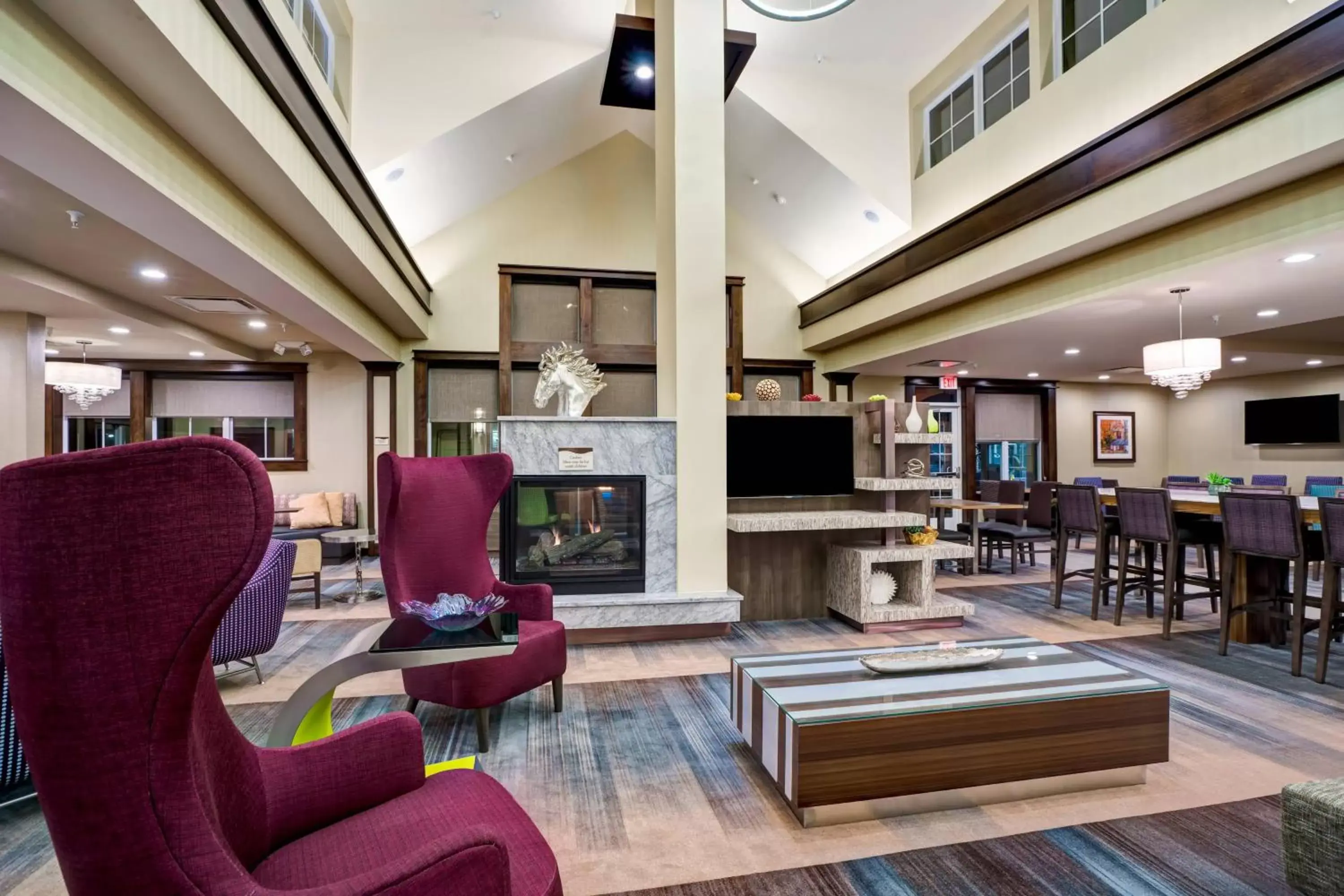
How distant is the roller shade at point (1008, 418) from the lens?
34.7ft

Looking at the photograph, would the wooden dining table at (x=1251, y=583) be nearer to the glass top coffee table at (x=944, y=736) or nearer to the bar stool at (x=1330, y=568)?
the bar stool at (x=1330, y=568)

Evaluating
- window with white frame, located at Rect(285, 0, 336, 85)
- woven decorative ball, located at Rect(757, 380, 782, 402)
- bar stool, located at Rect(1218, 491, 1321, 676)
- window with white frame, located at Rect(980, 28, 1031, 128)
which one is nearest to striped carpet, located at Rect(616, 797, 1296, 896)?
bar stool, located at Rect(1218, 491, 1321, 676)

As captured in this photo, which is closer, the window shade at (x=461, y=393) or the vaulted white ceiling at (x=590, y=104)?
the vaulted white ceiling at (x=590, y=104)

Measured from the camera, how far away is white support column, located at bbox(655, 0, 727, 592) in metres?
4.23

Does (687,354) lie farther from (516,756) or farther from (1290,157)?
(1290,157)

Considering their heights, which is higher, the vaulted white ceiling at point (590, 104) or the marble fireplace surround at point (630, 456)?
the vaulted white ceiling at point (590, 104)

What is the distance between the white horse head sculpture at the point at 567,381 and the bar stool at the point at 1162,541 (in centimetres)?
365

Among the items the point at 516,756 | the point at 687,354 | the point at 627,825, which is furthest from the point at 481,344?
the point at 627,825

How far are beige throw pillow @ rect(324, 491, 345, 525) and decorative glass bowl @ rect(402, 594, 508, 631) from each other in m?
6.39

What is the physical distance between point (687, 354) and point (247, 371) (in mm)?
6701

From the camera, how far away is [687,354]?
13.9 ft

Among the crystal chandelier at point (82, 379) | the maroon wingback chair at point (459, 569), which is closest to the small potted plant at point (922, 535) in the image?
the maroon wingback chair at point (459, 569)

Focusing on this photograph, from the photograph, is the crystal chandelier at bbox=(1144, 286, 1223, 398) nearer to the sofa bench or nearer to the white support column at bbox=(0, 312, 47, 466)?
the sofa bench

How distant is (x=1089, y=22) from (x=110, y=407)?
10.9 metres
